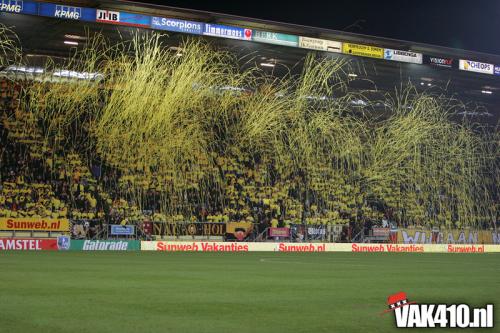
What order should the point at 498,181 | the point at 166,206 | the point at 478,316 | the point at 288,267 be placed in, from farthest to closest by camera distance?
the point at 498,181
the point at 166,206
the point at 288,267
the point at 478,316

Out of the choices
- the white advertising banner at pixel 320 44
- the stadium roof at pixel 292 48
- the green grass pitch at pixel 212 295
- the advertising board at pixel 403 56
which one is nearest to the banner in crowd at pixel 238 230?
the stadium roof at pixel 292 48

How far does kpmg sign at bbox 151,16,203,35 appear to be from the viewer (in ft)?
117

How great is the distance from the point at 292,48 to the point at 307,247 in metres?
10.3

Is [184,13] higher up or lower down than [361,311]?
higher up

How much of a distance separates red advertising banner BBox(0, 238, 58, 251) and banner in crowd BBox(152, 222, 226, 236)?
506 cm

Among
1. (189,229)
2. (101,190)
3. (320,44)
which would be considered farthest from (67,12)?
(320,44)

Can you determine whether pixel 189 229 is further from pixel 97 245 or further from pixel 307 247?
pixel 307 247

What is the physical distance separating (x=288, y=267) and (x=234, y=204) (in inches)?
741

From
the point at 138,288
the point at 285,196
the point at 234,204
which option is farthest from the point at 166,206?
the point at 138,288

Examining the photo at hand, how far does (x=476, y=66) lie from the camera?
46.2 m

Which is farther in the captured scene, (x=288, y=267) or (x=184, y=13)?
(x=184, y=13)

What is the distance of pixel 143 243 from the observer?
3462cm

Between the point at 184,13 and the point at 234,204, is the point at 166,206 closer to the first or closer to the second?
the point at 234,204

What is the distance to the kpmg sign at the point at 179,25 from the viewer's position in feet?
117
